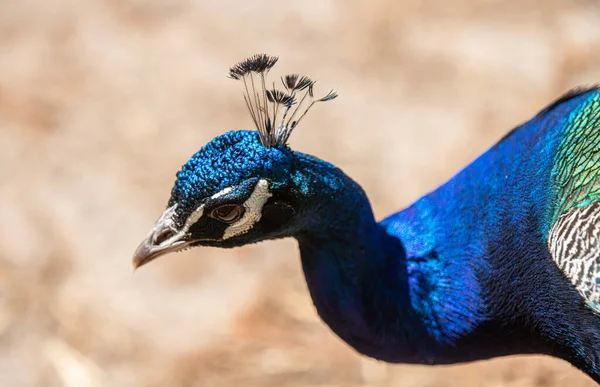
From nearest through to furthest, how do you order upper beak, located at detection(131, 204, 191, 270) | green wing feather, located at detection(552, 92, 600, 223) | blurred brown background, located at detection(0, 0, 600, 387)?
green wing feather, located at detection(552, 92, 600, 223) < upper beak, located at detection(131, 204, 191, 270) < blurred brown background, located at detection(0, 0, 600, 387)

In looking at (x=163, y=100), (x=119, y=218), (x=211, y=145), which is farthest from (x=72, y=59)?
(x=211, y=145)

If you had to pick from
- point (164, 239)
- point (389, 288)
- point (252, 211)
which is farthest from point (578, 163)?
point (164, 239)

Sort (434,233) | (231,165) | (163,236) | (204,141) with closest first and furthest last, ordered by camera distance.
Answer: (231,165) → (163,236) → (434,233) → (204,141)

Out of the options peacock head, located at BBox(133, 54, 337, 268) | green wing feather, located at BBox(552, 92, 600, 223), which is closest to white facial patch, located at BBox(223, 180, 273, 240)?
peacock head, located at BBox(133, 54, 337, 268)

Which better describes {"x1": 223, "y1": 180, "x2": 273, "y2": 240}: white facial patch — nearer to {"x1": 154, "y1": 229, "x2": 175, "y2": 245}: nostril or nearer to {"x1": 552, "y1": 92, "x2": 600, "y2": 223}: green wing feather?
{"x1": 154, "y1": 229, "x2": 175, "y2": 245}: nostril

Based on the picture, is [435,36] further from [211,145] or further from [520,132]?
[211,145]

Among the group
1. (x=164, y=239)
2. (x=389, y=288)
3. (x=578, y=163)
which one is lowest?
(x=389, y=288)

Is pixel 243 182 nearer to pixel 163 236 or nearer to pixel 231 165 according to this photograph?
pixel 231 165
